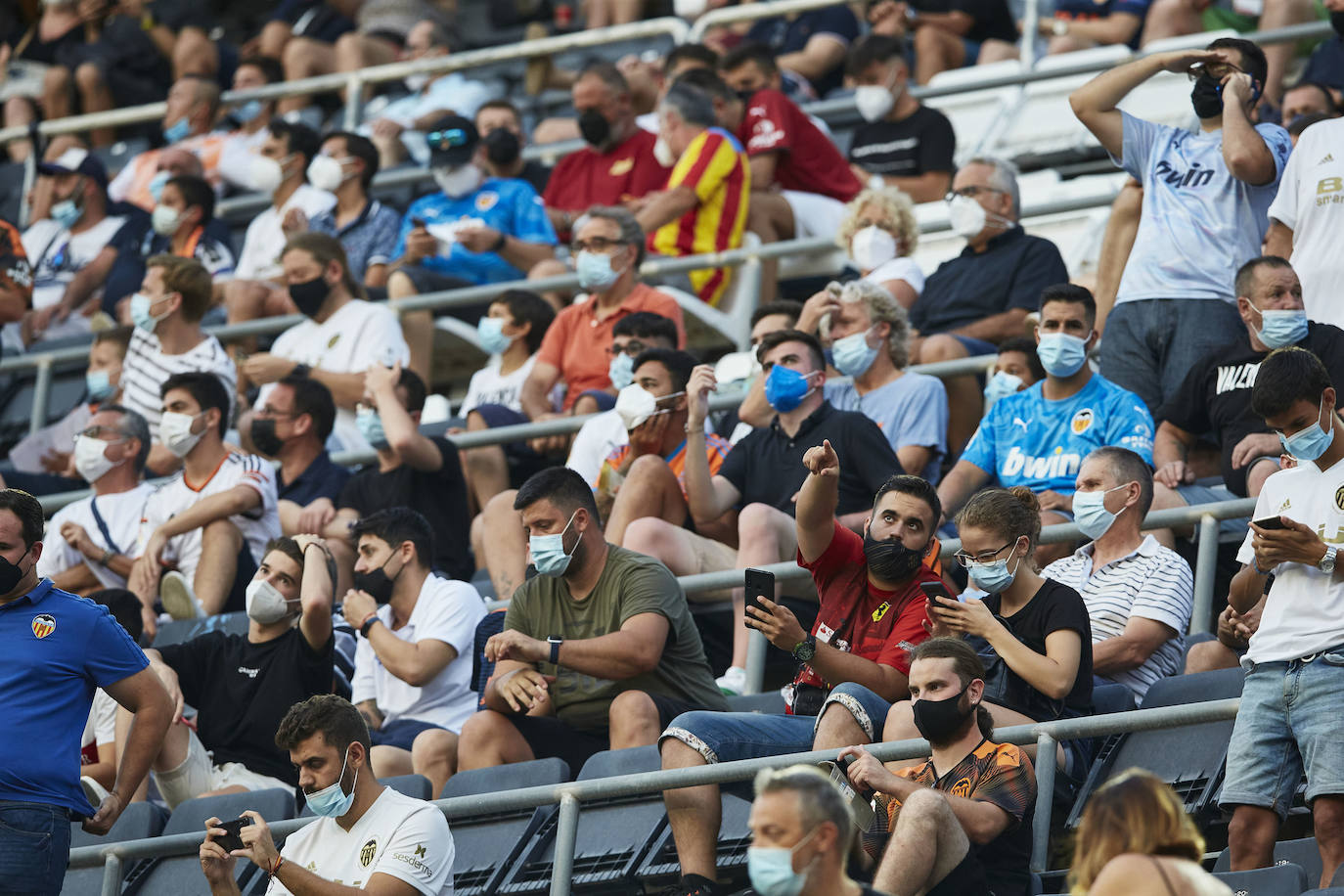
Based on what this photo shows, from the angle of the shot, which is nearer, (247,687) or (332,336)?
(247,687)

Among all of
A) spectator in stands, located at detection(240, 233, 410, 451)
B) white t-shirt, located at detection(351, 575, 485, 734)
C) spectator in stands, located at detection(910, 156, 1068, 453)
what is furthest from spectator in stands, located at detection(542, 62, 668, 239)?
white t-shirt, located at detection(351, 575, 485, 734)

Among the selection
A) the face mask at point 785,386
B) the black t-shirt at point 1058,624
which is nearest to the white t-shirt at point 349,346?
the face mask at point 785,386

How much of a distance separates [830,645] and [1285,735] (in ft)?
4.13

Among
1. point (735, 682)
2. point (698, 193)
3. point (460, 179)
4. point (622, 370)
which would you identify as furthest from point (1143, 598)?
point (460, 179)

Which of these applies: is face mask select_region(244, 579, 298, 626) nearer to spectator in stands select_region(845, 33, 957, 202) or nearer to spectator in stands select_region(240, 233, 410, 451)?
spectator in stands select_region(240, 233, 410, 451)

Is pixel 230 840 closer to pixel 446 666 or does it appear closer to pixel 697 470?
pixel 446 666

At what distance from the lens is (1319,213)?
6.67m

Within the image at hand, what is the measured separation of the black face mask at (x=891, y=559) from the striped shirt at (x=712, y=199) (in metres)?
4.05

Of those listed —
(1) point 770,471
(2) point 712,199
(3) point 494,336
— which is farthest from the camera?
(2) point 712,199

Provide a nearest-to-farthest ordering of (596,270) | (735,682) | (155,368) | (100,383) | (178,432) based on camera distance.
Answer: (735,682) → (178,432) → (596,270) → (155,368) → (100,383)

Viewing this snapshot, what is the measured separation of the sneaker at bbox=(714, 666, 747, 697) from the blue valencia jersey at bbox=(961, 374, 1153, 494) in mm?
1147

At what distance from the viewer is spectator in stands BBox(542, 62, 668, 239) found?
1005 cm

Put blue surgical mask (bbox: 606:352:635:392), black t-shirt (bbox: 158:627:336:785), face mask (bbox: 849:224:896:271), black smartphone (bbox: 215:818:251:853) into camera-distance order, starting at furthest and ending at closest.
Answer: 1. face mask (bbox: 849:224:896:271)
2. blue surgical mask (bbox: 606:352:635:392)
3. black t-shirt (bbox: 158:627:336:785)
4. black smartphone (bbox: 215:818:251:853)

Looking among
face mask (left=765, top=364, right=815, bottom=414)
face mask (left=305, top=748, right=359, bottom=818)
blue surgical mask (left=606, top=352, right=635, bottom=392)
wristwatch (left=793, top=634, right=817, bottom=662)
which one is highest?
wristwatch (left=793, top=634, right=817, bottom=662)
